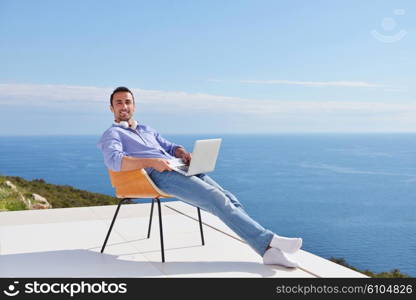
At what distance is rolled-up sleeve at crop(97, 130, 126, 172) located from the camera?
9.22 feet

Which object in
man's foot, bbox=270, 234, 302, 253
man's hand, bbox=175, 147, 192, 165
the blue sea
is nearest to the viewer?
man's foot, bbox=270, 234, 302, 253

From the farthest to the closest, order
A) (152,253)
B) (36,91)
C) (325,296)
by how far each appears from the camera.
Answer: (36,91), (152,253), (325,296)

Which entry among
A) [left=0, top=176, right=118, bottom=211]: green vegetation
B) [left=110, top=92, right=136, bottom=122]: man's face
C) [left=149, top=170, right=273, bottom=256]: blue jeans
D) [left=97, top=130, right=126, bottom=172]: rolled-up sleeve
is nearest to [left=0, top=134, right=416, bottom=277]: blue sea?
[left=0, top=176, right=118, bottom=211]: green vegetation

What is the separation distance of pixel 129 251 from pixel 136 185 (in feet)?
1.79

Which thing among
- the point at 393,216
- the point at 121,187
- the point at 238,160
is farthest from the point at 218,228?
the point at 238,160

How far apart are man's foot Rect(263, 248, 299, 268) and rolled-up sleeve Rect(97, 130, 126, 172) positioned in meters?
0.94

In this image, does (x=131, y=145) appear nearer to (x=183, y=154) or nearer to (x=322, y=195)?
(x=183, y=154)

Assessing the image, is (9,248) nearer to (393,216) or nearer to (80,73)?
(80,73)

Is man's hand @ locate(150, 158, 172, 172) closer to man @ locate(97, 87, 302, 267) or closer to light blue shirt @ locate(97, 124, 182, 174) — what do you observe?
man @ locate(97, 87, 302, 267)

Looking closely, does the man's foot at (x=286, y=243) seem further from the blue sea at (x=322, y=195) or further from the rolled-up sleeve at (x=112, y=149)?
the blue sea at (x=322, y=195)

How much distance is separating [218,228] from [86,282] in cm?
145

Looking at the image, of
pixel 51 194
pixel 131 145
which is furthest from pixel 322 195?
pixel 131 145

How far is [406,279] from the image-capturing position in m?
2.41

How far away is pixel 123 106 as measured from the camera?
10.0ft
